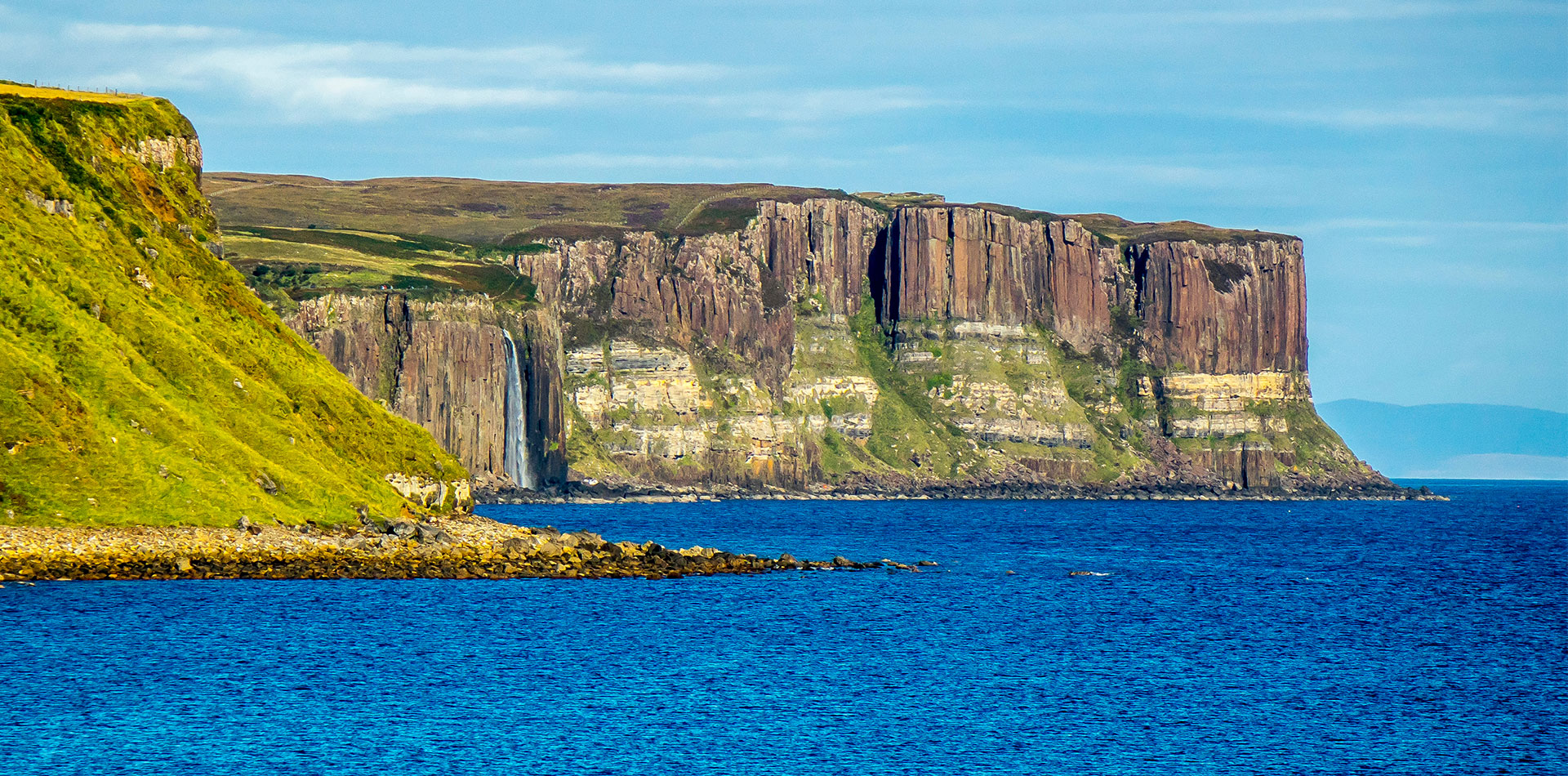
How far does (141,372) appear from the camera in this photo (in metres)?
101

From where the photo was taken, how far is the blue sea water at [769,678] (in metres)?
52.6

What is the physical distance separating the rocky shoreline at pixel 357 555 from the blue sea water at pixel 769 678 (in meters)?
2.62

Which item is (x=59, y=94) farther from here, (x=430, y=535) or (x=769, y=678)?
(x=769, y=678)

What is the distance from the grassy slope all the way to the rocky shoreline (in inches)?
58.8

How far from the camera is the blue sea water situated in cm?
5256

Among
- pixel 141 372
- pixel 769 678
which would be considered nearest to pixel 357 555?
pixel 141 372

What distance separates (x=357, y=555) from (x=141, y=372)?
17.5 metres

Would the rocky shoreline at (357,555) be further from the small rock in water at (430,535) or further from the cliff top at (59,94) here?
the cliff top at (59,94)

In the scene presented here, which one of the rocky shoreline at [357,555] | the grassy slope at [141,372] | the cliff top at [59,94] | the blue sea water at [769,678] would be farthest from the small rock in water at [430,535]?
the cliff top at [59,94]

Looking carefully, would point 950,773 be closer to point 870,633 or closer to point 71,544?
point 870,633

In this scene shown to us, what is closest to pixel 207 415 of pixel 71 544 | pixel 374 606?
pixel 71 544

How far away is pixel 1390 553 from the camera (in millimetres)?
159625

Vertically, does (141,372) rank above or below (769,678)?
above

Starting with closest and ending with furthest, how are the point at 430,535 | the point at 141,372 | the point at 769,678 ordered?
the point at 769,678
the point at 141,372
the point at 430,535
